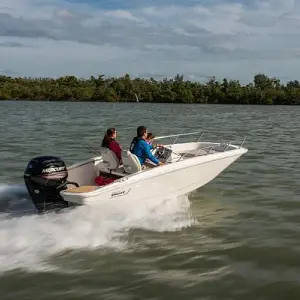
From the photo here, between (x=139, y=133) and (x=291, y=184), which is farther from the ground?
(x=139, y=133)

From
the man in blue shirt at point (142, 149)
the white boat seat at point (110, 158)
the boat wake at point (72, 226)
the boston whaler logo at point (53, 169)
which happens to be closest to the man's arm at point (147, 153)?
the man in blue shirt at point (142, 149)

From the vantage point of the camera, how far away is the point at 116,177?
8.73 metres

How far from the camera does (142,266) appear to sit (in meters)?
6.15

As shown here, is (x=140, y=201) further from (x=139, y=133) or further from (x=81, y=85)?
(x=81, y=85)

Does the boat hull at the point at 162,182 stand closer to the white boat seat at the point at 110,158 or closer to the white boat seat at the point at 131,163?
the white boat seat at the point at 131,163

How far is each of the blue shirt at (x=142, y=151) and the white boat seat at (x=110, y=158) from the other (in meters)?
0.34

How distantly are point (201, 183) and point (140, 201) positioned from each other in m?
1.53

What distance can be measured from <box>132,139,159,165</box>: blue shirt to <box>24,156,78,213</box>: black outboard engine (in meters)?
1.58

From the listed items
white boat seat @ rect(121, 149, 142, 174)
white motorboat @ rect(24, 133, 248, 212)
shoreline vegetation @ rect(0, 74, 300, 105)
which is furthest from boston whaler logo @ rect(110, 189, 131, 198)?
shoreline vegetation @ rect(0, 74, 300, 105)

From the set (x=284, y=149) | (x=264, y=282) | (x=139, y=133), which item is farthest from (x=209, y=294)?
(x=284, y=149)

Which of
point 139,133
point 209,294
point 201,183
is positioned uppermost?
point 139,133

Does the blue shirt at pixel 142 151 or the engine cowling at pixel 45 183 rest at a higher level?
the blue shirt at pixel 142 151

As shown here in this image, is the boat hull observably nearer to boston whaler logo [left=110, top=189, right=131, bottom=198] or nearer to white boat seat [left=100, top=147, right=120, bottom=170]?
boston whaler logo [left=110, top=189, right=131, bottom=198]

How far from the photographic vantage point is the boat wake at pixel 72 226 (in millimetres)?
6375
